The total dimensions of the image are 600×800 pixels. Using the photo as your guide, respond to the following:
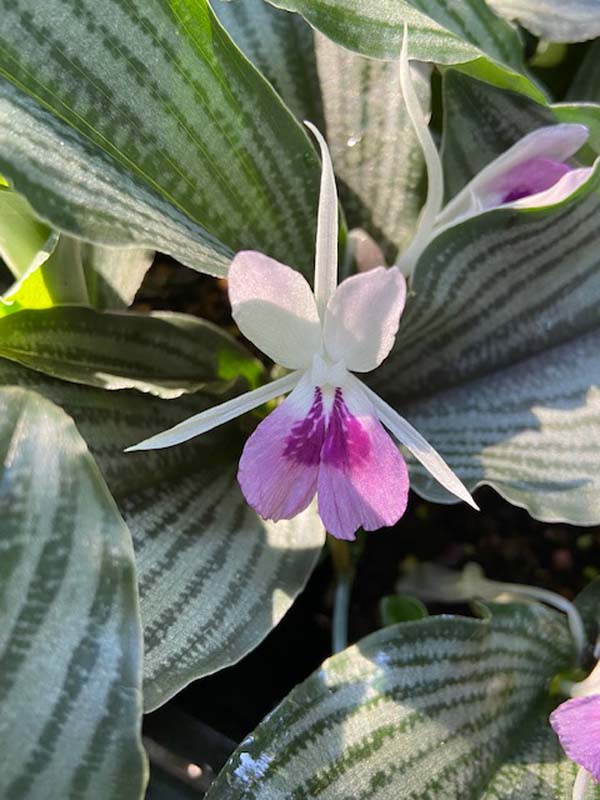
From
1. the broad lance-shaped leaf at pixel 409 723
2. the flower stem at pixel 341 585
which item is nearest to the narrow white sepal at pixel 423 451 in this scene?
the broad lance-shaped leaf at pixel 409 723

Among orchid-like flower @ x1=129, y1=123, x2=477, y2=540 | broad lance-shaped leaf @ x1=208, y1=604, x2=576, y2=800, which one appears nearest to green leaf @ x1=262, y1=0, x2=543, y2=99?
orchid-like flower @ x1=129, y1=123, x2=477, y2=540

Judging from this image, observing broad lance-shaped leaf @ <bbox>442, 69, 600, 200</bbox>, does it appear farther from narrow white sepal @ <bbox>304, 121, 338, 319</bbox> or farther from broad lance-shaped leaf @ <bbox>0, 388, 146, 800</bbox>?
broad lance-shaped leaf @ <bbox>0, 388, 146, 800</bbox>

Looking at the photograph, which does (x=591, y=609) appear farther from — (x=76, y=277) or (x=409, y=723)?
(x=76, y=277)

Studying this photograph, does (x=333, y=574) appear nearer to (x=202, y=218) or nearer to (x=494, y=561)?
(x=494, y=561)

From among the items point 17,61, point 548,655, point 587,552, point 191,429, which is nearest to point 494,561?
point 587,552

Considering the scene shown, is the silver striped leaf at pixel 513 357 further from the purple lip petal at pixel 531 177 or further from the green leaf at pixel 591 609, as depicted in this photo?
the green leaf at pixel 591 609

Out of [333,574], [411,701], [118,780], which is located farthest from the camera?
[333,574]

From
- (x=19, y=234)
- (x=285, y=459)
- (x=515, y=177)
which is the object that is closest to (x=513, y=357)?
(x=515, y=177)
